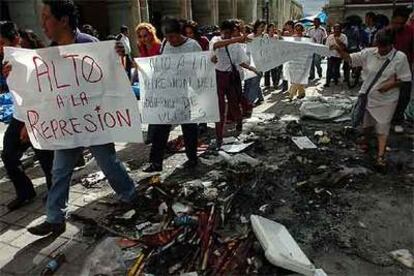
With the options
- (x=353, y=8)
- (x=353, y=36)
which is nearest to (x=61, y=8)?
(x=353, y=36)

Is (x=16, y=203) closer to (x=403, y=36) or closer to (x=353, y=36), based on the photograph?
(x=403, y=36)

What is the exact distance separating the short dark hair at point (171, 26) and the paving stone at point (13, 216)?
247 cm

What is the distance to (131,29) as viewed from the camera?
57.4 ft

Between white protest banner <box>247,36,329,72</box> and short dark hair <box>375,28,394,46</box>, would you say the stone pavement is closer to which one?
short dark hair <box>375,28,394,46</box>

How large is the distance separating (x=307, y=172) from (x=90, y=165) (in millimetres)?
2784

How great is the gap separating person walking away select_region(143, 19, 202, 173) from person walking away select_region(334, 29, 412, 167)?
1860 mm

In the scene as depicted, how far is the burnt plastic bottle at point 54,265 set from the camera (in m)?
3.14

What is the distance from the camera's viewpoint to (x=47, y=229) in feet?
11.9

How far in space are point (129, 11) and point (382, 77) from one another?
14.1 m

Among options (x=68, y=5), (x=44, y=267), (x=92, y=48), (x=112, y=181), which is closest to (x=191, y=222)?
(x=112, y=181)

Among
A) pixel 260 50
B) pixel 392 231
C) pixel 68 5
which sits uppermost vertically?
pixel 68 5

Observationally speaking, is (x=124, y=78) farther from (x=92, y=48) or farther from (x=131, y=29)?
(x=131, y=29)

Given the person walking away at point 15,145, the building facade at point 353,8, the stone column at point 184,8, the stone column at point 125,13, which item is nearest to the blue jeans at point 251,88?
the person walking away at point 15,145

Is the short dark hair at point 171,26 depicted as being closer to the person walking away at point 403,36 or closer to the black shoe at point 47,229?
the black shoe at point 47,229
